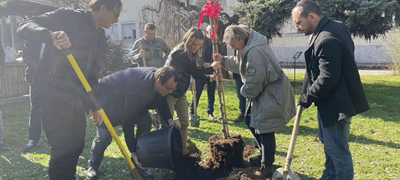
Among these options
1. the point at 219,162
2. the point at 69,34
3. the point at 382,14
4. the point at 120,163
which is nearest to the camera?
the point at 69,34

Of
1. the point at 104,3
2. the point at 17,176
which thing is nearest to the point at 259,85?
the point at 104,3

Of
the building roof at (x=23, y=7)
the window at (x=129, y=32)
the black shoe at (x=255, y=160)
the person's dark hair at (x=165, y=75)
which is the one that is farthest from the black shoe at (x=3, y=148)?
the window at (x=129, y=32)

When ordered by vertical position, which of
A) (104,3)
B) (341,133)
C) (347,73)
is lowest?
(341,133)

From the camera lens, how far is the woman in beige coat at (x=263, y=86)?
3.91 m

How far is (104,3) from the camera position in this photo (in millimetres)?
3113

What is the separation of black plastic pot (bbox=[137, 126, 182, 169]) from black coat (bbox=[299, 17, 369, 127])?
145cm

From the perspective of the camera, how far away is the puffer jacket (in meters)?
3.91

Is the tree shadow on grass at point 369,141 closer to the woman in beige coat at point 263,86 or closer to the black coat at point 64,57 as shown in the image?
the woman in beige coat at point 263,86

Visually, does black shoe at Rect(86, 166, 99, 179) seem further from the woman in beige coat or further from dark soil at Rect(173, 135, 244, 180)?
the woman in beige coat

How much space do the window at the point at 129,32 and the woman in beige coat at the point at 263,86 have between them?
21863mm

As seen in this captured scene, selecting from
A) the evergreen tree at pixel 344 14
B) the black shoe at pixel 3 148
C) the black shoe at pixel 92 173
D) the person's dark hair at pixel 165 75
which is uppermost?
the evergreen tree at pixel 344 14

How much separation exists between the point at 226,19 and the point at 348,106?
9628 millimetres

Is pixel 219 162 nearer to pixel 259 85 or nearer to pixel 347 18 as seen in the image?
pixel 259 85

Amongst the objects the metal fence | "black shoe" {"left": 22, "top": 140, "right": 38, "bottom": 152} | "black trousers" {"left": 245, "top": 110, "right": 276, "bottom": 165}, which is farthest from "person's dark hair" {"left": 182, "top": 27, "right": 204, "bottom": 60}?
the metal fence
